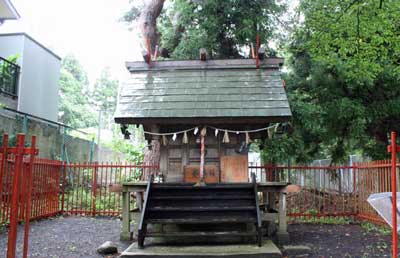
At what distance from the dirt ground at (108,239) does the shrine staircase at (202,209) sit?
1.04 m

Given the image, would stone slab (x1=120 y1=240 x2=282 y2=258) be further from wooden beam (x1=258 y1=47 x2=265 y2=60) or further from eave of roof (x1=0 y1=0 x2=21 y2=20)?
eave of roof (x1=0 y1=0 x2=21 y2=20)

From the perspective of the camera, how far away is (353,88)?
1224 centimetres

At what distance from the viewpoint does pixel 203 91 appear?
9812mm

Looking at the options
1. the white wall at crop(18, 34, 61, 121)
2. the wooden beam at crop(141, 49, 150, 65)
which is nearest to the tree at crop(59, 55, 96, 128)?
the white wall at crop(18, 34, 61, 121)

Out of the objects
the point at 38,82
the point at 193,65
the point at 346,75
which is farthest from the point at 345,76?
the point at 38,82

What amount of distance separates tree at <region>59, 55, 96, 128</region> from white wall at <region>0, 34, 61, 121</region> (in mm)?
19578

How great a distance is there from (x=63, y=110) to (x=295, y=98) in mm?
31234

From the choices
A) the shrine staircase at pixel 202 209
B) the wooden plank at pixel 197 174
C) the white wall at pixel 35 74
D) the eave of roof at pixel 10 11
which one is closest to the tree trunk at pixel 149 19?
the eave of roof at pixel 10 11

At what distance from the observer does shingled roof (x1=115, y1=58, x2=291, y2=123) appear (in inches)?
352

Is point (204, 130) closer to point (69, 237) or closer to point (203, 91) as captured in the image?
point (203, 91)

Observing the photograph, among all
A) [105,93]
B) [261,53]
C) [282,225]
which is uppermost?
[105,93]

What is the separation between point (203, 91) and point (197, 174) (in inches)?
86.4

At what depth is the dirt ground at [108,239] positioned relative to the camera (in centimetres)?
722

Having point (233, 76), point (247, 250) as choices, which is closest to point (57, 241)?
point (247, 250)
